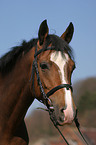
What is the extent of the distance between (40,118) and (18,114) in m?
86.6

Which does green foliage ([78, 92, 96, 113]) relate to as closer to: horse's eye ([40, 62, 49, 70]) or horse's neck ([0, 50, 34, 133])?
horse's neck ([0, 50, 34, 133])

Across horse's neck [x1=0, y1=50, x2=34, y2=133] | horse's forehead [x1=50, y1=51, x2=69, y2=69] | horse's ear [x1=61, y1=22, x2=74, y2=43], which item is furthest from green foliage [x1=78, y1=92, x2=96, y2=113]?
horse's forehead [x1=50, y1=51, x2=69, y2=69]

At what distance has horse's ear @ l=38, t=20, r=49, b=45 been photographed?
172 inches

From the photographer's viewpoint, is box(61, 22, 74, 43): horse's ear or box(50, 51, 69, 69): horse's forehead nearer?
box(50, 51, 69, 69): horse's forehead

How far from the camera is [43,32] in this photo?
4480 mm

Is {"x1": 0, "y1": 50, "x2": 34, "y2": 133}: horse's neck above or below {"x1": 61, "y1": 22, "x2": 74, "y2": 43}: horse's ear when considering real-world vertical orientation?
below

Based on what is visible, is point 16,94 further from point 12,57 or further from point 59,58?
point 59,58

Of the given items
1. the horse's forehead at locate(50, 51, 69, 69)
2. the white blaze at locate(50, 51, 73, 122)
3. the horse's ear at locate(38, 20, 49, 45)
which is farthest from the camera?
the horse's ear at locate(38, 20, 49, 45)

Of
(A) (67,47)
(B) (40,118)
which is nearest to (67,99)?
(A) (67,47)

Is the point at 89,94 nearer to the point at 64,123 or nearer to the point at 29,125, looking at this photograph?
the point at 29,125

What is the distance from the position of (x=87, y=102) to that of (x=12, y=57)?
8050 cm

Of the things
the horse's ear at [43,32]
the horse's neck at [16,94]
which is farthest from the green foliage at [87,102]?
the horse's ear at [43,32]

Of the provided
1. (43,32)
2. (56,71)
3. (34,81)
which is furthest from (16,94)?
(43,32)

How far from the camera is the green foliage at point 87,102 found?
82312 mm
